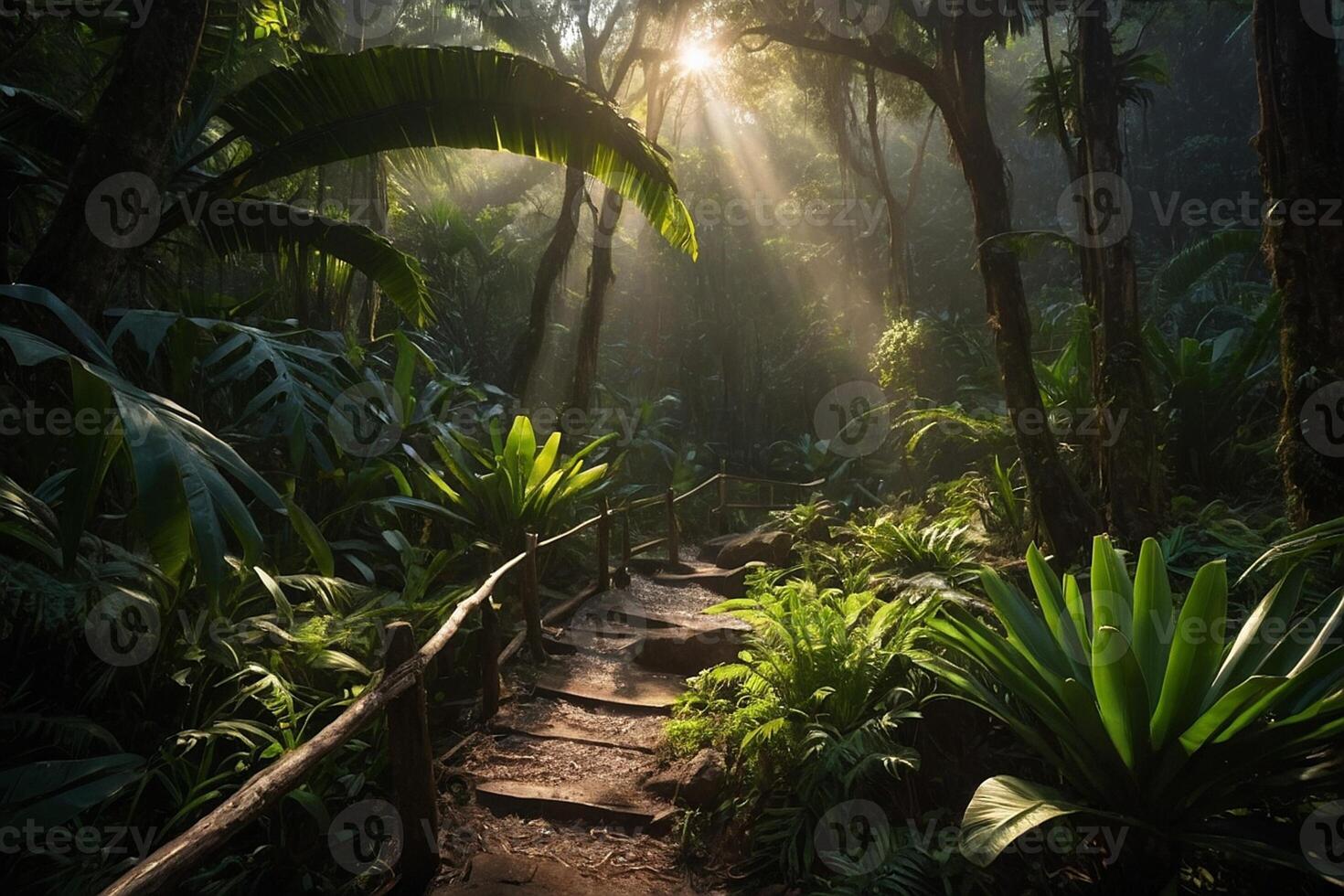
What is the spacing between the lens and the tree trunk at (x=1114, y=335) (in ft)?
16.4

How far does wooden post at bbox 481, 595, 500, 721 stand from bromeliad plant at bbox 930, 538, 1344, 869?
2.73m

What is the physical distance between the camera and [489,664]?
455cm

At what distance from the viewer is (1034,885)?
271 centimetres

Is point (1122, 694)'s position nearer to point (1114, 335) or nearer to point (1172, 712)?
point (1172, 712)

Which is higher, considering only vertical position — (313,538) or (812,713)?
(313,538)

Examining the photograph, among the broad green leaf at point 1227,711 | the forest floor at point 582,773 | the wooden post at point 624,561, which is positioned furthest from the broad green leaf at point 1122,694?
the wooden post at point 624,561

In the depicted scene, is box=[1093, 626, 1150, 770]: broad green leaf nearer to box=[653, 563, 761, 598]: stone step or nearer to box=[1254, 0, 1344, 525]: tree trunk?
box=[1254, 0, 1344, 525]: tree trunk

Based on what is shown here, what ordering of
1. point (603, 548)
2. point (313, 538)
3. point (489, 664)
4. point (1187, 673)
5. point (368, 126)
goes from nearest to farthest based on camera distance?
point (1187, 673)
point (313, 538)
point (368, 126)
point (489, 664)
point (603, 548)

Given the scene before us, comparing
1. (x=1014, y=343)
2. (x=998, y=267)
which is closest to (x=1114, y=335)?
(x=1014, y=343)

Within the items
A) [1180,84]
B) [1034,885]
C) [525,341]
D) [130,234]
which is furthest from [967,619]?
[1180,84]

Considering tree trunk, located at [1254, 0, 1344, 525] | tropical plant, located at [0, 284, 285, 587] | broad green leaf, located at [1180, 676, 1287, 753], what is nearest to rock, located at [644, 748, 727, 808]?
broad green leaf, located at [1180, 676, 1287, 753]

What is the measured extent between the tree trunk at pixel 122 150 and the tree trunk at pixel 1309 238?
4846 millimetres

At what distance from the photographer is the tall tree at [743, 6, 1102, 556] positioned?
4914 millimetres

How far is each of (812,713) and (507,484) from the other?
367 centimetres
